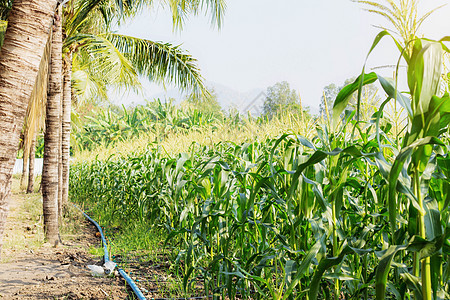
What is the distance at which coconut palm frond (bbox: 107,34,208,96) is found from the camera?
10078 millimetres

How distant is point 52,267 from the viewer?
480 cm

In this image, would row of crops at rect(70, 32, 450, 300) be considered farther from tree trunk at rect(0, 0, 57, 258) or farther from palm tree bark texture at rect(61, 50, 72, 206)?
palm tree bark texture at rect(61, 50, 72, 206)

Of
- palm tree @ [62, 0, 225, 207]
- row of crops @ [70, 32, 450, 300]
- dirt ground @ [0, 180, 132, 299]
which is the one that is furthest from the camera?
palm tree @ [62, 0, 225, 207]

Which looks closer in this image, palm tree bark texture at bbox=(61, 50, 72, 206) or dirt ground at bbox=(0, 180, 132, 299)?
dirt ground at bbox=(0, 180, 132, 299)

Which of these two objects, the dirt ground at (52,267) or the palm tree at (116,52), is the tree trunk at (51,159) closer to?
the dirt ground at (52,267)

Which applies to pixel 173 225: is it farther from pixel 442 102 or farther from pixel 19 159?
pixel 19 159

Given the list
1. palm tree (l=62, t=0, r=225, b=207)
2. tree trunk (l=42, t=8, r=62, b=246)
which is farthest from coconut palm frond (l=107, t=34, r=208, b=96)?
tree trunk (l=42, t=8, r=62, b=246)

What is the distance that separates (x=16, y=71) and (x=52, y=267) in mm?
3156

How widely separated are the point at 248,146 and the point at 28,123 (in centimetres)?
407

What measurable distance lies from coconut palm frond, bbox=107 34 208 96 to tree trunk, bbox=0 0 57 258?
292 inches

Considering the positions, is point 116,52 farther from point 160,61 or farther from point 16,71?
point 16,71

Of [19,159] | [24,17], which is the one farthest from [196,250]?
[19,159]

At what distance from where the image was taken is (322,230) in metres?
2.11

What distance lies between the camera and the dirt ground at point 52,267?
3.66 metres
